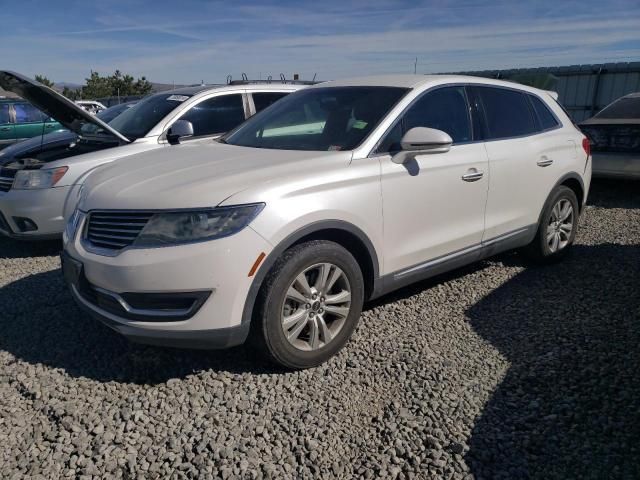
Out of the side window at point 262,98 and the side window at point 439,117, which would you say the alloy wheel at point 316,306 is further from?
the side window at point 262,98

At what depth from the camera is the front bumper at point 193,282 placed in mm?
2621

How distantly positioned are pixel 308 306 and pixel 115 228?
3.84 ft

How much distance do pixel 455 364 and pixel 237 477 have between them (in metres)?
1.51

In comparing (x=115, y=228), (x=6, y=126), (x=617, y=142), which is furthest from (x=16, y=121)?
(x=617, y=142)

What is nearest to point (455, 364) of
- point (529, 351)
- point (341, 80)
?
point (529, 351)

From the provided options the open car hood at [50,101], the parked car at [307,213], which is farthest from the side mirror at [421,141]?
the open car hood at [50,101]

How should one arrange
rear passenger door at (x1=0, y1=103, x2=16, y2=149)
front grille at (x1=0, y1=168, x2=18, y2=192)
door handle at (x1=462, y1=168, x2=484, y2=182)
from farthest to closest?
rear passenger door at (x1=0, y1=103, x2=16, y2=149) → front grille at (x1=0, y1=168, x2=18, y2=192) → door handle at (x1=462, y1=168, x2=484, y2=182)

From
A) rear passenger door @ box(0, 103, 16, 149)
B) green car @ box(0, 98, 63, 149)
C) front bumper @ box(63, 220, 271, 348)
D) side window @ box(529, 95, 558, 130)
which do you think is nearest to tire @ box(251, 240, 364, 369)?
front bumper @ box(63, 220, 271, 348)

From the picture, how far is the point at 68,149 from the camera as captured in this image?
18.3 feet

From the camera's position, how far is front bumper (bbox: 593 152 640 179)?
6.86m

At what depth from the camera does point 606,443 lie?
95.1 inches

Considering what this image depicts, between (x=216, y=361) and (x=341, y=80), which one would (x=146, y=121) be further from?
(x=216, y=361)

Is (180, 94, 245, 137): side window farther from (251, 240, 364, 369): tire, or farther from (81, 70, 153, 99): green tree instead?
(81, 70, 153, 99): green tree

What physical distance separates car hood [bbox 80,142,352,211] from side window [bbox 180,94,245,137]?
2500mm
